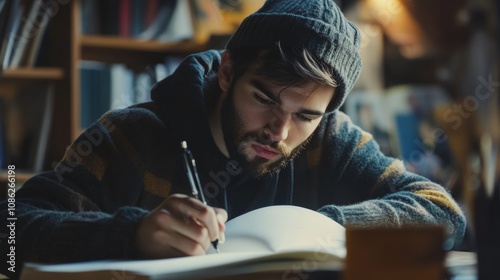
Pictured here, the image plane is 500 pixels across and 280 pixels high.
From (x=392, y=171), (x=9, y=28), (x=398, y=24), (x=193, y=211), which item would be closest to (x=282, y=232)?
(x=193, y=211)

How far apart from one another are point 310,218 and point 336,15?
342mm

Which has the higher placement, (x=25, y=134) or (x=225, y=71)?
(x=225, y=71)

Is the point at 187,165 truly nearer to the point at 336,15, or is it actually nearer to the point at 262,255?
the point at 336,15

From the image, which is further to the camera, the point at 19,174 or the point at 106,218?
the point at 19,174

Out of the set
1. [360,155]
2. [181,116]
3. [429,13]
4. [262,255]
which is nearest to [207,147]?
[181,116]

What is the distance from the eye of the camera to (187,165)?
1054 mm

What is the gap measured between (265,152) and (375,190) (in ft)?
0.60

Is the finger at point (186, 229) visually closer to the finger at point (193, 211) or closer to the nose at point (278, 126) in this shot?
the finger at point (193, 211)

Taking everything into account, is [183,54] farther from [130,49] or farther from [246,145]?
[246,145]

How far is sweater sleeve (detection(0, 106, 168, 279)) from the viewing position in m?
0.80

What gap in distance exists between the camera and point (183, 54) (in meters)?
2.05

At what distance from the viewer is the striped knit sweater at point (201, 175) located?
0.96 m

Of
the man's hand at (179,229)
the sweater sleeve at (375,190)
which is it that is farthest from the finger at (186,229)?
A: the sweater sleeve at (375,190)

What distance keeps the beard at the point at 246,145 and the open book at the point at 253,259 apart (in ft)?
0.91
